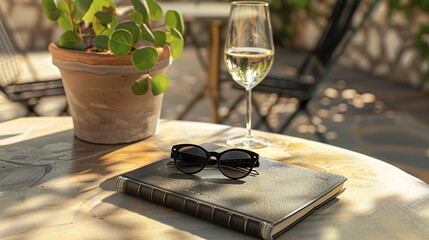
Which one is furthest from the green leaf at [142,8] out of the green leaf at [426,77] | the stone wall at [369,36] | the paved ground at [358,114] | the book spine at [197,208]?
the stone wall at [369,36]

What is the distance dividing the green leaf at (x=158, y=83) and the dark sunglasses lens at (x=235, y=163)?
25 centimetres

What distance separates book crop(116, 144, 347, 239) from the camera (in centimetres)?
85

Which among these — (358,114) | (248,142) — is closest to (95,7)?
(248,142)

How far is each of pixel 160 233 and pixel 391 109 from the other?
3.35 meters

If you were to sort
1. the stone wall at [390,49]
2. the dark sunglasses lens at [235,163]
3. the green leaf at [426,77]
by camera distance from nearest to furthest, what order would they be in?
the dark sunglasses lens at [235,163]
the green leaf at [426,77]
the stone wall at [390,49]

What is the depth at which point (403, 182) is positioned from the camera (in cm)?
107

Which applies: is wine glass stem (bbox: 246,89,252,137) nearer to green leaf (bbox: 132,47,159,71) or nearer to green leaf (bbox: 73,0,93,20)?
green leaf (bbox: 132,47,159,71)

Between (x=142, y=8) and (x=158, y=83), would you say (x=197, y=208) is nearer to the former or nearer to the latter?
(x=158, y=83)

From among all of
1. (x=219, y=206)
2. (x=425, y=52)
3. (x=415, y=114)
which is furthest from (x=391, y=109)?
(x=219, y=206)

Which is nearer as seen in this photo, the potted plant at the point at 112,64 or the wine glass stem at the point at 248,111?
the potted plant at the point at 112,64

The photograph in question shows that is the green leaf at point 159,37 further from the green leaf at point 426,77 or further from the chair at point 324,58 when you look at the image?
the green leaf at point 426,77

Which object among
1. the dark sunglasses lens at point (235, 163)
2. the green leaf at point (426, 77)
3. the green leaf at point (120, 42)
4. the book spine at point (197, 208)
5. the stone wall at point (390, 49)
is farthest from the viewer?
the stone wall at point (390, 49)

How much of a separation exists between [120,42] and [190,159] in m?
0.28

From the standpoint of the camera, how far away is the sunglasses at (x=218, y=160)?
40.2 inches
